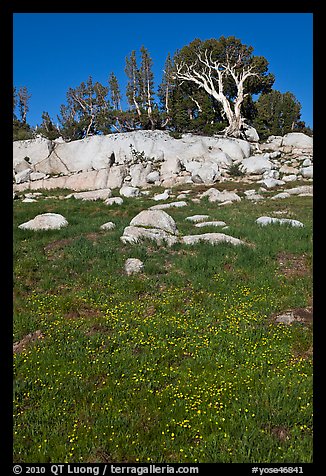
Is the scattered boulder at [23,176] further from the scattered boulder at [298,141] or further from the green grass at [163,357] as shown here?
the scattered boulder at [298,141]

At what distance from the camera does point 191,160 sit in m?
48.4

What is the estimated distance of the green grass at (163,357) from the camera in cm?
464

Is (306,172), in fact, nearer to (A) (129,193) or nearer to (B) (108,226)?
(A) (129,193)

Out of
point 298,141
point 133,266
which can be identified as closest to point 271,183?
point 298,141

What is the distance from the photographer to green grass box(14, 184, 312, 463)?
4641 millimetres

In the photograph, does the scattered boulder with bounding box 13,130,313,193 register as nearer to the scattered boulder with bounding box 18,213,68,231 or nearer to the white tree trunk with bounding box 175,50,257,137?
the white tree trunk with bounding box 175,50,257,137

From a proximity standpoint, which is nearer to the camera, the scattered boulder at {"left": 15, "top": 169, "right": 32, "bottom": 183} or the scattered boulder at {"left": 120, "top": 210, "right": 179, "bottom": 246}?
the scattered boulder at {"left": 120, "top": 210, "right": 179, "bottom": 246}

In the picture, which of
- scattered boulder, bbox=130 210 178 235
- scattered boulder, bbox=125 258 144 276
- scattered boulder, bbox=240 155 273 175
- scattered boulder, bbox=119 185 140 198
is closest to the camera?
scattered boulder, bbox=125 258 144 276

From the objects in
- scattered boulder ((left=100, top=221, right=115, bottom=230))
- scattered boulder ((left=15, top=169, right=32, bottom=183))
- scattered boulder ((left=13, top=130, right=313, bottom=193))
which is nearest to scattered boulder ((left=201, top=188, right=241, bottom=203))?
scattered boulder ((left=13, top=130, right=313, bottom=193))

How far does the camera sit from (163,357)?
6664 millimetres

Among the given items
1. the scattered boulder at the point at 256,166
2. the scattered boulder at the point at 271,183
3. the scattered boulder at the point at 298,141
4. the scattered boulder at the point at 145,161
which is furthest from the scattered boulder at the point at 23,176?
the scattered boulder at the point at 298,141
